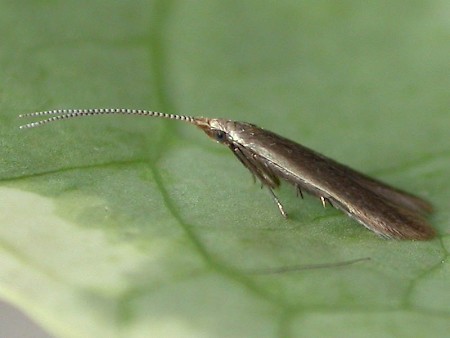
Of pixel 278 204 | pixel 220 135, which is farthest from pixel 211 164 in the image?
pixel 278 204

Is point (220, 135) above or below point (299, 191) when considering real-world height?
above

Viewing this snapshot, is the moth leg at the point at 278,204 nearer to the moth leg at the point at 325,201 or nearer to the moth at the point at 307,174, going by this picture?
the moth at the point at 307,174

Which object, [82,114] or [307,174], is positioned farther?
[307,174]

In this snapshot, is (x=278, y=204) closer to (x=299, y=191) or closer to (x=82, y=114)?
(x=299, y=191)

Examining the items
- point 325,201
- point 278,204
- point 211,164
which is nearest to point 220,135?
point 211,164

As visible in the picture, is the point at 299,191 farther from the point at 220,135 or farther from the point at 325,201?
the point at 220,135

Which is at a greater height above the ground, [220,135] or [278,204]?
[220,135]

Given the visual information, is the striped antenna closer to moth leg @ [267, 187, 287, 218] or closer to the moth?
the moth
